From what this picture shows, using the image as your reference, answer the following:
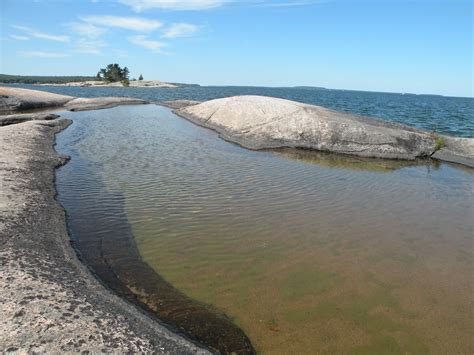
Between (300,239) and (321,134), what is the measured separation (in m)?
13.4

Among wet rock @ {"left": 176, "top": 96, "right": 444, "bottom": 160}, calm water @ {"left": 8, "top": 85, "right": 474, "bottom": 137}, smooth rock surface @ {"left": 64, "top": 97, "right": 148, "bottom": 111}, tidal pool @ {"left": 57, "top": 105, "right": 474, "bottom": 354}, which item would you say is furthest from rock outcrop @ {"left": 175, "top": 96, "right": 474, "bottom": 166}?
smooth rock surface @ {"left": 64, "top": 97, "right": 148, "bottom": 111}

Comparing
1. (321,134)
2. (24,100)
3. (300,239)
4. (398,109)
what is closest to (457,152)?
(321,134)

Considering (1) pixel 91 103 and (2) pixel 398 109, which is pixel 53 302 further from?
(2) pixel 398 109

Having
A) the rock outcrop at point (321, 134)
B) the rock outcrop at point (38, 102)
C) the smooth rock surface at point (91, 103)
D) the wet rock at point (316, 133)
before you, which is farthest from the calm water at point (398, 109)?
the rock outcrop at point (38, 102)

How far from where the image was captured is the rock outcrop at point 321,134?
20.4 meters

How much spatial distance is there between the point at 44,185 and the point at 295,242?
761 cm

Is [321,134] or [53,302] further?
[321,134]

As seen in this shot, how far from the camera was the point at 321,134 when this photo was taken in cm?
2138

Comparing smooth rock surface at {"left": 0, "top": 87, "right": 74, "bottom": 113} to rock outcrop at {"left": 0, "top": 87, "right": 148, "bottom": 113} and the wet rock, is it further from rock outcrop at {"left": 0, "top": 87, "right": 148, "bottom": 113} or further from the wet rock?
the wet rock

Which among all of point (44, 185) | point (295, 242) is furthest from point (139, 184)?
point (295, 242)

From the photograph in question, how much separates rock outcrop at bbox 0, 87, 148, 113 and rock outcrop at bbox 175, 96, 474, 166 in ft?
69.4

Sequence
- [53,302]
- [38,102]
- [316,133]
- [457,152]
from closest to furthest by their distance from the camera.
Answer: [53,302] < [457,152] < [316,133] < [38,102]

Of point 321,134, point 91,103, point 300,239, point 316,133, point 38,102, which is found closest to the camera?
point 300,239

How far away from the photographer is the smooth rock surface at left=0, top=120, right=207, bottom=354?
14.5ft
